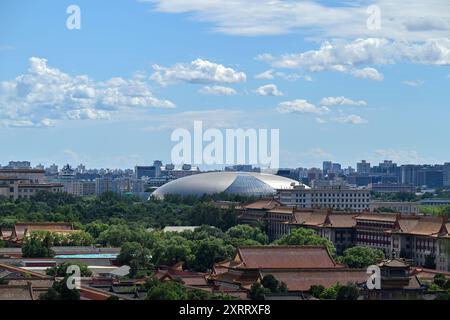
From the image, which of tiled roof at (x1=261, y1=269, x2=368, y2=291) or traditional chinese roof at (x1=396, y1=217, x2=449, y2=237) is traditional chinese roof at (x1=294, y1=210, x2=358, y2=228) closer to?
traditional chinese roof at (x1=396, y1=217, x2=449, y2=237)

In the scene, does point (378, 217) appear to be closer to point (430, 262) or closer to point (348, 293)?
point (430, 262)

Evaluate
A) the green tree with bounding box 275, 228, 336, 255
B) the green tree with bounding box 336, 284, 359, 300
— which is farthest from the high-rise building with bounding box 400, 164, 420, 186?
the green tree with bounding box 336, 284, 359, 300

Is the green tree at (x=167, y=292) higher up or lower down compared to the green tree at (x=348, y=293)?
higher up

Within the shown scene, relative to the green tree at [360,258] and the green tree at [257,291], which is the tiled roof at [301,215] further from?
the green tree at [257,291]

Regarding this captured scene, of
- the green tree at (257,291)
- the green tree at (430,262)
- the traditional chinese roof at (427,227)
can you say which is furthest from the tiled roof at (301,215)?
the green tree at (257,291)

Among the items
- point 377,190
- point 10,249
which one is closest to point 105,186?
point 377,190
